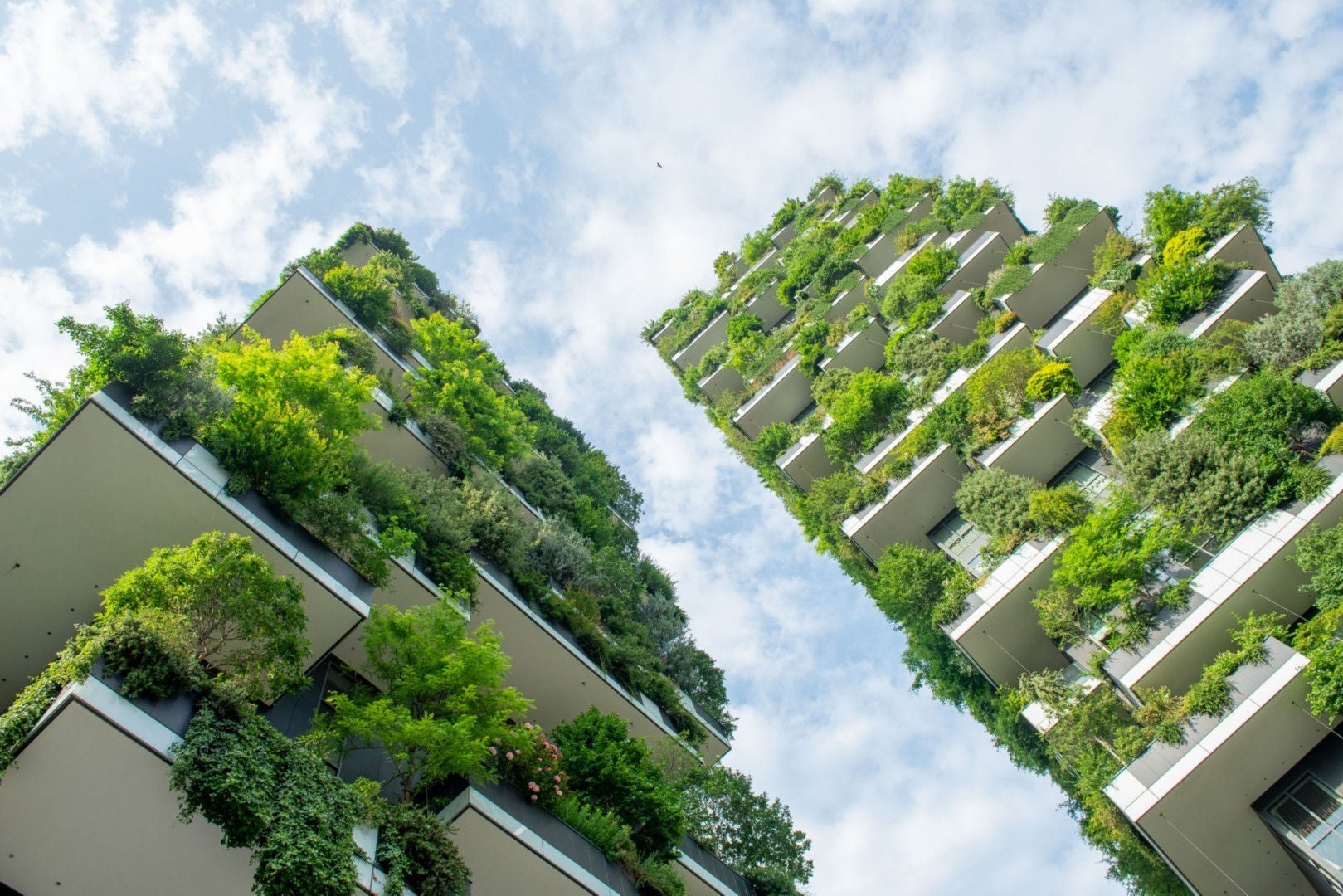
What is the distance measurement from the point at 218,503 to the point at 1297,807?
21.3 metres

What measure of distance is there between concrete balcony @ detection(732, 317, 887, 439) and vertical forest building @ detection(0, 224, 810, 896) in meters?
13.0

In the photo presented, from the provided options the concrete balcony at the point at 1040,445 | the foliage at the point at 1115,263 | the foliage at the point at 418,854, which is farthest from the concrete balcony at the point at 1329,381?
the foliage at the point at 418,854

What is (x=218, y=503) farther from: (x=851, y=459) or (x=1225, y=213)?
(x=1225, y=213)

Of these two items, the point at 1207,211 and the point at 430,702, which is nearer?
the point at 430,702

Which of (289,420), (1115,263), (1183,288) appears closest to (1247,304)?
(1183,288)

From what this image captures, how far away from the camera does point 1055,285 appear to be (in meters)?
25.6

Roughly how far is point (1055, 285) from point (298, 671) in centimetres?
2598

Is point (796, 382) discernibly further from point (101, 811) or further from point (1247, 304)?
point (101, 811)

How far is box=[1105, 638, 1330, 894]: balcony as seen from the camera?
1384cm

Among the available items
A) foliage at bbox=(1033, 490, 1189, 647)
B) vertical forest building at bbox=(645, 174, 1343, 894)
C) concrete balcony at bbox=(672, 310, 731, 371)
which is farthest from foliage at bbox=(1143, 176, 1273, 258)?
concrete balcony at bbox=(672, 310, 731, 371)

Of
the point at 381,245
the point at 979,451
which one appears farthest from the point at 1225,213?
the point at 381,245

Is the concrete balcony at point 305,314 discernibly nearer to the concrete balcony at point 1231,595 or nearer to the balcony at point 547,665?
the balcony at point 547,665

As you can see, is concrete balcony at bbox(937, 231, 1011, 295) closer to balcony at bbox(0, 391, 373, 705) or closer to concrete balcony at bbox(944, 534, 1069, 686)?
concrete balcony at bbox(944, 534, 1069, 686)

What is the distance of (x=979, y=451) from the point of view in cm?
2267
